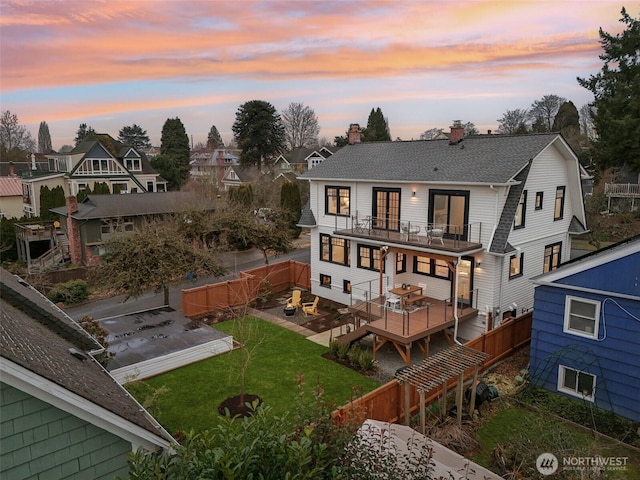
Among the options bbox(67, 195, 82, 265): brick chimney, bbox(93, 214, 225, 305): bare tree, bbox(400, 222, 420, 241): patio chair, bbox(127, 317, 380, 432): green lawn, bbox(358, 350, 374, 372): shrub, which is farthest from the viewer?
bbox(67, 195, 82, 265): brick chimney

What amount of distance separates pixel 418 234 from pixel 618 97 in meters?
21.9

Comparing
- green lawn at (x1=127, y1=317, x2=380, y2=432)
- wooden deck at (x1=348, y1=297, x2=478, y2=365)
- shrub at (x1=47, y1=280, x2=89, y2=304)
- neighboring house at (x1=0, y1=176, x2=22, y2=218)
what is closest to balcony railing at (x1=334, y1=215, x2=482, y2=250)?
wooden deck at (x1=348, y1=297, x2=478, y2=365)

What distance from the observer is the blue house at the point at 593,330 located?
11180mm

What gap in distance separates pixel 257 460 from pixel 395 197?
1583cm

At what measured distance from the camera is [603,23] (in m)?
30.6

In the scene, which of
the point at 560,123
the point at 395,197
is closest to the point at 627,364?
the point at 395,197

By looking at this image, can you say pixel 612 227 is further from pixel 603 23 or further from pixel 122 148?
pixel 122 148

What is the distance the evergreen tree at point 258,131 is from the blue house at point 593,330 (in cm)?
4811

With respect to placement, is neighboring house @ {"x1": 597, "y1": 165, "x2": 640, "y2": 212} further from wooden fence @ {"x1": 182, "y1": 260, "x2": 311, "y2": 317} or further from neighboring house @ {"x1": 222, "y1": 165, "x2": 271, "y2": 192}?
neighboring house @ {"x1": 222, "y1": 165, "x2": 271, "y2": 192}

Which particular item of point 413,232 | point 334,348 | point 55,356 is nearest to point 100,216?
point 334,348

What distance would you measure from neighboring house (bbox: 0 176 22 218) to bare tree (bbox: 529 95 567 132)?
76.6m

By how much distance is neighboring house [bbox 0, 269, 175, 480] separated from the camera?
201 inches

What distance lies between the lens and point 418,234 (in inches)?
720

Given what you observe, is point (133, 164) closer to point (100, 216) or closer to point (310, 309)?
point (100, 216)
